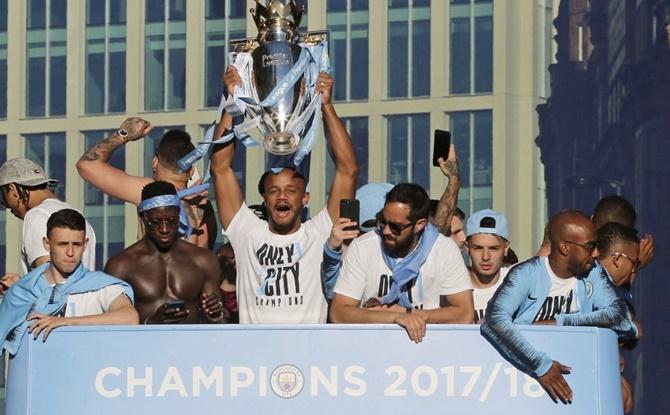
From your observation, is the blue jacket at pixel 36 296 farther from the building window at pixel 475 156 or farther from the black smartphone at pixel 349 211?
the building window at pixel 475 156

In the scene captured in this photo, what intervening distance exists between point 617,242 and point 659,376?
56273mm

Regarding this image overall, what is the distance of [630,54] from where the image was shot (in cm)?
6800

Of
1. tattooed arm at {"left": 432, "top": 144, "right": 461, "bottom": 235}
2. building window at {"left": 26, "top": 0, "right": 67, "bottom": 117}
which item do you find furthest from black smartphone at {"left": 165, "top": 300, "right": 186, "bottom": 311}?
building window at {"left": 26, "top": 0, "right": 67, "bottom": 117}

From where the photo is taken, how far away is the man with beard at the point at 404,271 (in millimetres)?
8023

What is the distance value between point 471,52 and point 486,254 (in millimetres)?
58060

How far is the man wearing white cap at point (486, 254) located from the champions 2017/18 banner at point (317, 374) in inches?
82.0

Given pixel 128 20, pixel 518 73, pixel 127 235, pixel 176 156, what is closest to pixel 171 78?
pixel 128 20

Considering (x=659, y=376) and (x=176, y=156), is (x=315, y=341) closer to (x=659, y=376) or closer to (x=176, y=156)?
(x=176, y=156)

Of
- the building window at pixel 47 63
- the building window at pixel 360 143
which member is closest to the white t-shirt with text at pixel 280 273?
the building window at pixel 360 143

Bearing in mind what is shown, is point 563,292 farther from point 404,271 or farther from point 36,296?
point 36,296

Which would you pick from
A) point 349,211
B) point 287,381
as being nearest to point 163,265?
point 349,211

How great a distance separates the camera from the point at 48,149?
7288 cm

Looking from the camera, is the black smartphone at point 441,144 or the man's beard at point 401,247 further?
the black smartphone at point 441,144

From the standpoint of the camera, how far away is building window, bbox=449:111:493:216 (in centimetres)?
6512
